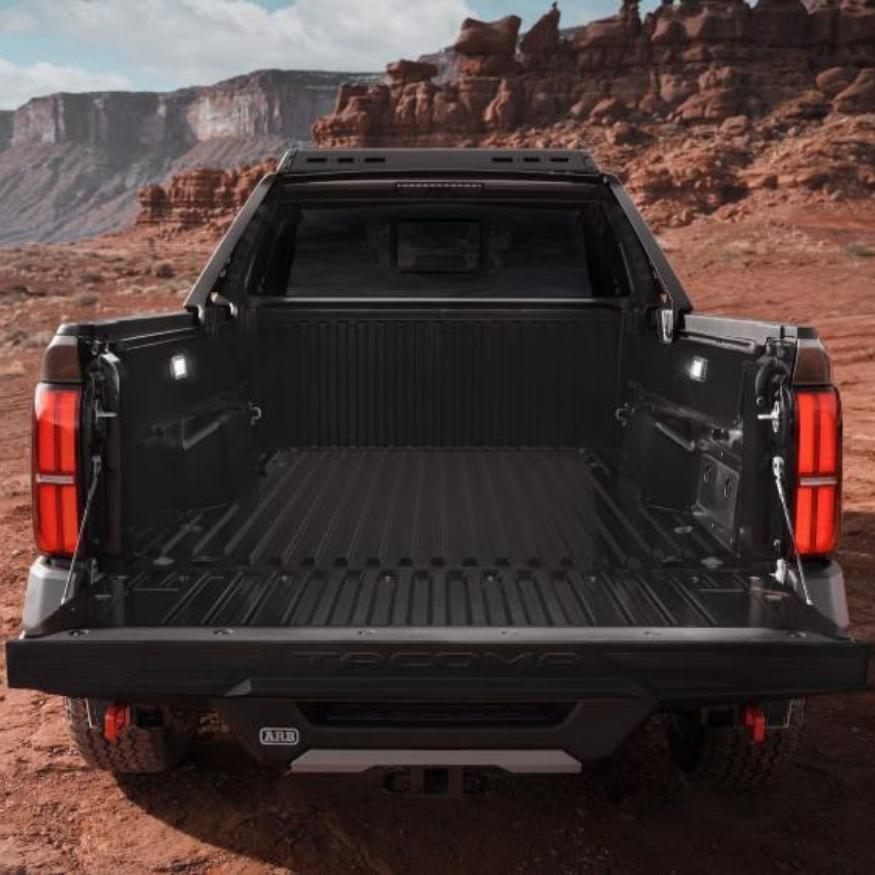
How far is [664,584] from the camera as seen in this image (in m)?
3.03

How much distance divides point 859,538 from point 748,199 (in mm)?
40371

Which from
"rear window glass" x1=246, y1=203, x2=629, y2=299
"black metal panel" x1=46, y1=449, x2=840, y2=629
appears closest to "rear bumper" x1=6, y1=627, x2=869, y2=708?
"black metal panel" x1=46, y1=449, x2=840, y2=629

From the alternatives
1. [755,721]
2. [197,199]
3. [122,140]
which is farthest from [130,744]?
[122,140]

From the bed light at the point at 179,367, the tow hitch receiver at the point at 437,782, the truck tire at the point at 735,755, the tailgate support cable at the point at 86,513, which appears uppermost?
the bed light at the point at 179,367

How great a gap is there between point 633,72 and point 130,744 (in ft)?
245

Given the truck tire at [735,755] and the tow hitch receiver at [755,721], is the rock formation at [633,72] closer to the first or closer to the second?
the truck tire at [735,755]

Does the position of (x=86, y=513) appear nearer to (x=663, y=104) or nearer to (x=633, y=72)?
(x=663, y=104)

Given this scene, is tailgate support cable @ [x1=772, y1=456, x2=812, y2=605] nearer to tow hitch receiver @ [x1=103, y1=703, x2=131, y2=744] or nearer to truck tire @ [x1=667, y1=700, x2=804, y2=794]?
truck tire @ [x1=667, y1=700, x2=804, y2=794]

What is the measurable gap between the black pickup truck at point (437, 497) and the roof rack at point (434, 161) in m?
0.02

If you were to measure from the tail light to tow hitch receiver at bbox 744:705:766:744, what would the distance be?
0.45 m

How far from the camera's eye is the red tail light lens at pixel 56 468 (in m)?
2.66

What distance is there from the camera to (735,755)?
11.0 ft

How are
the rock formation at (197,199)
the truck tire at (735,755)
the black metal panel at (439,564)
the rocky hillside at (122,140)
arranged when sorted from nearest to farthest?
the black metal panel at (439,564) → the truck tire at (735,755) → the rock formation at (197,199) → the rocky hillside at (122,140)

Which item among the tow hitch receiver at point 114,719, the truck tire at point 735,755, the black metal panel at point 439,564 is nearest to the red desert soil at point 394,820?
Result: the truck tire at point 735,755
